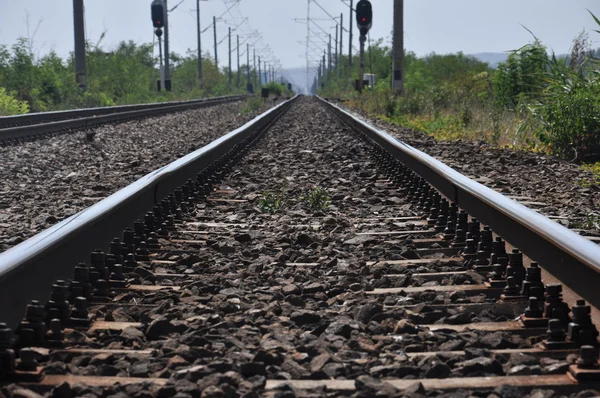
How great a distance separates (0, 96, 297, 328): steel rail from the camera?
10.3 ft

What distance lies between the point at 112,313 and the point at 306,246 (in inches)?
70.2

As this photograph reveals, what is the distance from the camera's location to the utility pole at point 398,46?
78.9ft

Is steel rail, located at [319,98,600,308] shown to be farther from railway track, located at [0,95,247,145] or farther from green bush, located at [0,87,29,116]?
green bush, located at [0,87,29,116]

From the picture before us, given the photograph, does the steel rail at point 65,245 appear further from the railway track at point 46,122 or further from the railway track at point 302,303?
the railway track at point 46,122

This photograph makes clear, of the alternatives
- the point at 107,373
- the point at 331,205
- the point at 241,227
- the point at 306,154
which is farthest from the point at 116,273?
the point at 306,154

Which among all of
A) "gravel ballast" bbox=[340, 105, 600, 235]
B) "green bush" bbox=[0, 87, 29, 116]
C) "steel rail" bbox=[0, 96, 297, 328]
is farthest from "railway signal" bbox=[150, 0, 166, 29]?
"steel rail" bbox=[0, 96, 297, 328]

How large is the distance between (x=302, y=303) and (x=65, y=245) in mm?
1046

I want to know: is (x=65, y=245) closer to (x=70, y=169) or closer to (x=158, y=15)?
(x=70, y=169)

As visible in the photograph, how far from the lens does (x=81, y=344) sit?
10.1ft

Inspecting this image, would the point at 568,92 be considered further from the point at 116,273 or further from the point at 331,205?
the point at 116,273

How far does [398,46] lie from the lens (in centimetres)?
2464

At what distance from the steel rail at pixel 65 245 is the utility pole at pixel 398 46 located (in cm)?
1851

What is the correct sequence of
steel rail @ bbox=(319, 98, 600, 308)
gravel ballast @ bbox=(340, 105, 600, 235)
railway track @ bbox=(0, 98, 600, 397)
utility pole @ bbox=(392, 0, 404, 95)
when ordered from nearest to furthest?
railway track @ bbox=(0, 98, 600, 397)
steel rail @ bbox=(319, 98, 600, 308)
gravel ballast @ bbox=(340, 105, 600, 235)
utility pole @ bbox=(392, 0, 404, 95)

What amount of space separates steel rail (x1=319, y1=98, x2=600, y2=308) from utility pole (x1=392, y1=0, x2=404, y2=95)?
17978 millimetres
